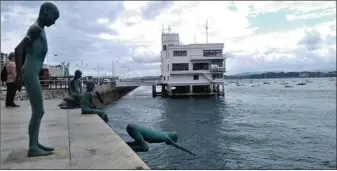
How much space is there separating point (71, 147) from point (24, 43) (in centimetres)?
226

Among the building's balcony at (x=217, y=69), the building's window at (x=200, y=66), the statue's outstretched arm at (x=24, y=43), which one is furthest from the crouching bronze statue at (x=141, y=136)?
the building's window at (x=200, y=66)

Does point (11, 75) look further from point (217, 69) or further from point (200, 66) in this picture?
point (200, 66)

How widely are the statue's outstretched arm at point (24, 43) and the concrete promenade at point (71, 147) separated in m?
1.43

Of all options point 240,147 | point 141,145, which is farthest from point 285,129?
point 141,145

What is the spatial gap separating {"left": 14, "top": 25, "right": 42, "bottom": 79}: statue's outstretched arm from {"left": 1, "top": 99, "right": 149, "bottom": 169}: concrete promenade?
4.69ft

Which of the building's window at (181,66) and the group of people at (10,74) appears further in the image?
the building's window at (181,66)

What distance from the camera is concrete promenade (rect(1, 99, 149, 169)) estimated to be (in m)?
5.64

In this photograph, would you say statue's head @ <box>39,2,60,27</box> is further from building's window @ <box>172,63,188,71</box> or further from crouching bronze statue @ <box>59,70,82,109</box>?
building's window @ <box>172,63,188,71</box>

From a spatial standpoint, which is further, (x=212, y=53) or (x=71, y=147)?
(x=212, y=53)

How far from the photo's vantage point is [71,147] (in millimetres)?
7008

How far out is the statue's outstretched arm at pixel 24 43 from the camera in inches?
224

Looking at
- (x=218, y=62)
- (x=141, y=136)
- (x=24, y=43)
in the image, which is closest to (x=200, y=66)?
(x=218, y=62)

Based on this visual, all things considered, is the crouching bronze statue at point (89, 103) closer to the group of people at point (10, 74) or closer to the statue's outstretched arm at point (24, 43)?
the group of people at point (10, 74)

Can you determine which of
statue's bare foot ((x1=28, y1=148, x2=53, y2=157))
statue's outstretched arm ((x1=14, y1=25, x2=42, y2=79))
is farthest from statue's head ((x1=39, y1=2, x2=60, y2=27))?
statue's bare foot ((x1=28, y1=148, x2=53, y2=157))
